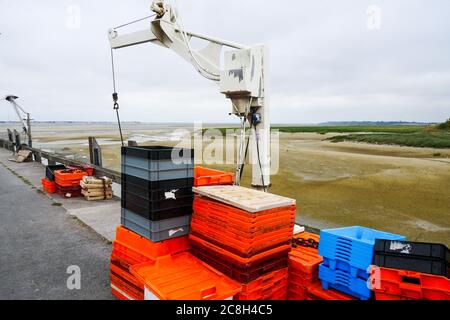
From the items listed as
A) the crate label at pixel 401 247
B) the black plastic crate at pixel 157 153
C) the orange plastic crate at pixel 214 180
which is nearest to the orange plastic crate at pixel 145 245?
the orange plastic crate at pixel 214 180

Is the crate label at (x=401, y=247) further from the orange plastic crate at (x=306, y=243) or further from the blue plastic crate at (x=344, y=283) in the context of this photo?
the orange plastic crate at (x=306, y=243)

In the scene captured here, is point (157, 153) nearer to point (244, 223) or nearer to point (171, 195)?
point (171, 195)

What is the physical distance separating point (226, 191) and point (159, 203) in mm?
985

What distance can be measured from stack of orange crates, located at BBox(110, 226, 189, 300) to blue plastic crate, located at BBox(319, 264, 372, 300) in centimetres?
204

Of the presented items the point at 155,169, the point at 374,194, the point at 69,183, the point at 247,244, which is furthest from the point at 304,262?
the point at 374,194

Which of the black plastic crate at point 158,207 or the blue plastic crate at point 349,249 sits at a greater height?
the black plastic crate at point 158,207

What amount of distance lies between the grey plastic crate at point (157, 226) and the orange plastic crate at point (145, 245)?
7cm

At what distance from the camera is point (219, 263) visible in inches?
157

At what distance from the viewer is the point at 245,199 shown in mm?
4023

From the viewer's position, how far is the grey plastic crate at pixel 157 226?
430 centimetres
